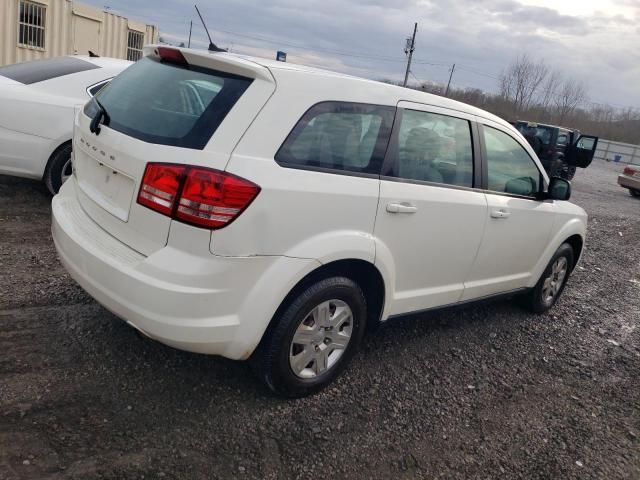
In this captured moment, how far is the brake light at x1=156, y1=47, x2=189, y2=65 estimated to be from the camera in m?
2.98

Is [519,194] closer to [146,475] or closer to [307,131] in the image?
[307,131]

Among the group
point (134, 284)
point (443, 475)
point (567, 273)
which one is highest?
point (134, 284)

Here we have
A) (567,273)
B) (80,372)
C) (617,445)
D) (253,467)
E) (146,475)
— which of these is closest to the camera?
(146,475)

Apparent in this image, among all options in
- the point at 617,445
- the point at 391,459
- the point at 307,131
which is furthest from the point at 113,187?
the point at 617,445

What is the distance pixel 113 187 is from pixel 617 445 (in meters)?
3.31

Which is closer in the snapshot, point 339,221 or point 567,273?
point 339,221

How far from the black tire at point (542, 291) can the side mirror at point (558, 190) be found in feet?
2.23

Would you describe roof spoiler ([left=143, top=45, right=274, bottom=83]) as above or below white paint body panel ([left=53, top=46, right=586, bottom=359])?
above

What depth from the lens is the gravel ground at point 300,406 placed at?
264cm

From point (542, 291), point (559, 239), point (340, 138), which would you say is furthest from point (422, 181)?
point (542, 291)

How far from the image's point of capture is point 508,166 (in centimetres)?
427

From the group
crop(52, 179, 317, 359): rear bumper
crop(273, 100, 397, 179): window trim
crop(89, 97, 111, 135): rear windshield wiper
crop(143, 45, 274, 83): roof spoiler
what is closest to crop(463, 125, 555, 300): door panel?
crop(273, 100, 397, 179): window trim

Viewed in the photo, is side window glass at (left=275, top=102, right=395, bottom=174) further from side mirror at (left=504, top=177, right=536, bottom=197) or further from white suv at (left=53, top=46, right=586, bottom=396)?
side mirror at (left=504, top=177, right=536, bottom=197)

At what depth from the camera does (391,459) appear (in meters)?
2.88
